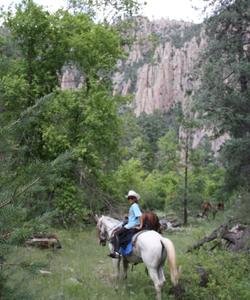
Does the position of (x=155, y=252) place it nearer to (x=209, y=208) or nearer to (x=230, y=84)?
(x=230, y=84)

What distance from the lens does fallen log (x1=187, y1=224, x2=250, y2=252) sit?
14.5 m

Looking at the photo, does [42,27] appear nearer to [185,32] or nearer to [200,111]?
[200,111]

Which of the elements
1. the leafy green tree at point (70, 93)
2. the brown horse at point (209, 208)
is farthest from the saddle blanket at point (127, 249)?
the brown horse at point (209, 208)

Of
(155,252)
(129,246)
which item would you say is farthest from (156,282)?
(129,246)

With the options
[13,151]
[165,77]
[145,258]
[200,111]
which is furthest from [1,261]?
[165,77]

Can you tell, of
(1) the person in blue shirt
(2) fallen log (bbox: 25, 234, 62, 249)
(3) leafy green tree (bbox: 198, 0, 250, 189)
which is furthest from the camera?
(3) leafy green tree (bbox: 198, 0, 250, 189)

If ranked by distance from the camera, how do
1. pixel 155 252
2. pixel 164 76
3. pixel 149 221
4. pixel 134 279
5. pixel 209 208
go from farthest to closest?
pixel 164 76
pixel 209 208
pixel 134 279
pixel 149 221
pixel 155 252

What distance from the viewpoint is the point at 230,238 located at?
14883 mm

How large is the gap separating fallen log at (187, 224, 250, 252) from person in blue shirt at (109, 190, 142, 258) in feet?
14.5

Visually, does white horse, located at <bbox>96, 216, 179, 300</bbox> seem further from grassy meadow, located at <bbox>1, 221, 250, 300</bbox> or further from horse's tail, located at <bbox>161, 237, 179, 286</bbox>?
grassy meadow, located at <bbox>1, 221, 250, 300</bbox>

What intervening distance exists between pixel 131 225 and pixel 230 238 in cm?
544

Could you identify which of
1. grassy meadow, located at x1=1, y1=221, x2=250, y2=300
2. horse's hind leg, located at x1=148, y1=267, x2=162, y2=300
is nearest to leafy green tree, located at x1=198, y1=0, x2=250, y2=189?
grassy meadow, located at x1=1, y1=221, x2=250, y2=300

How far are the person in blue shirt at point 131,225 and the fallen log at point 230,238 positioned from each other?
4430 mm

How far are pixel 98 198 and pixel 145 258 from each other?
11.8 m
